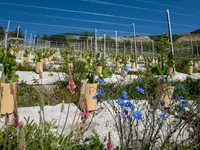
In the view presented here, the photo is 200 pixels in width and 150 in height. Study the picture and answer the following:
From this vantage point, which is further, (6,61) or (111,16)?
(111,16)

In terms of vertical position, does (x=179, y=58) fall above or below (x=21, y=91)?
above

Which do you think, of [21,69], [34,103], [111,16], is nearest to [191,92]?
[34,103]

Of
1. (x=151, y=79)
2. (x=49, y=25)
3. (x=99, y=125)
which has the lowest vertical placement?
(x=99, y=125)

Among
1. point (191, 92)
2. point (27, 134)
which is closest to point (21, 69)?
point (191, 92)

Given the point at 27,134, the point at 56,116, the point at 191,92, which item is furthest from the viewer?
the point at 191,92

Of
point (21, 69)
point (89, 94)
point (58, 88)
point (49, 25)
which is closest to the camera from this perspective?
point (89, 94)

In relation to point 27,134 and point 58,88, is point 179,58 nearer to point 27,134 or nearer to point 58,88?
point 58,88

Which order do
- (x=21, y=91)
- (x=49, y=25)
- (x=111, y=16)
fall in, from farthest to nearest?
(x=49, y=25) → (x=111, y=16) → (x=21, y=91)

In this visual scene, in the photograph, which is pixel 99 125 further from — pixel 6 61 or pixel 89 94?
pixel 6 61

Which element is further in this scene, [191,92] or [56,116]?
[191,92]

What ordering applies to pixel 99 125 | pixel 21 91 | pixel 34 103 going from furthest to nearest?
pixel 21 91 < pixel 34 103 < pixel 99 125

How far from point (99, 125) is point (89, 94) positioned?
2.20ft

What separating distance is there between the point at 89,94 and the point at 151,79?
5.14 ft

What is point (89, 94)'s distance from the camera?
9.35 ft
